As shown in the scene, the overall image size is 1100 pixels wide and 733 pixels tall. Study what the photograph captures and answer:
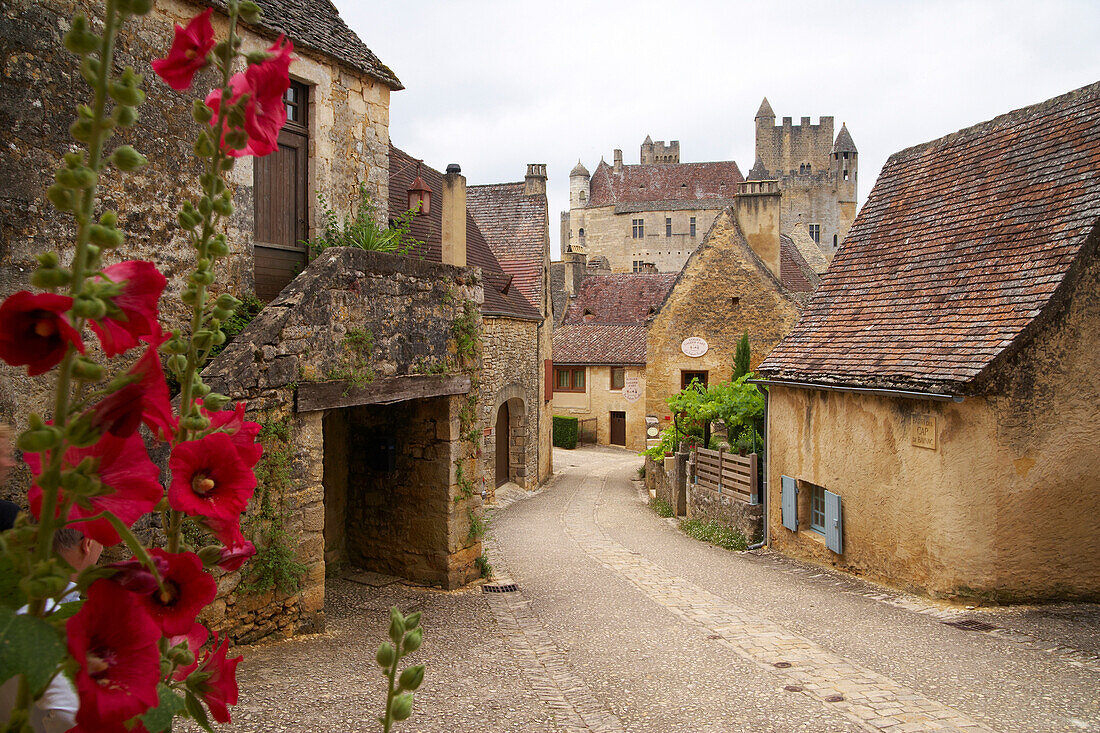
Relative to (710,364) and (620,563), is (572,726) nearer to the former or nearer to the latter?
(620,563)

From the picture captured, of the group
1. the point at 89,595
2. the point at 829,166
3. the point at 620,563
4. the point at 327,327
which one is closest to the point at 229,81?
the point at 89,595

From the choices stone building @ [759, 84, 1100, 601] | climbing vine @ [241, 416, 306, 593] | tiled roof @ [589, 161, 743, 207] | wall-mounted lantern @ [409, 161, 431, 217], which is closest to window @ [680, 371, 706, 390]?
stone building @ [759, 84, 1100, 601]

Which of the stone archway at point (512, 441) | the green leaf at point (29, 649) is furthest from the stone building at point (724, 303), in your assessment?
the green leaf at point (29, 649)

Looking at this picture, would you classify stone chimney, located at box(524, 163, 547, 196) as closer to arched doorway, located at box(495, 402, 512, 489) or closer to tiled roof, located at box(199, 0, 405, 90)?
arched doorway, located at box(495, 402, 512, 489)

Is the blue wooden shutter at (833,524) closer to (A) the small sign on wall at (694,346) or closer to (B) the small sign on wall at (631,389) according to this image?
(A) the small sign on wall at (694,346)

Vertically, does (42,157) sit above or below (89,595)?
above

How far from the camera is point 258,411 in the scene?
659cm

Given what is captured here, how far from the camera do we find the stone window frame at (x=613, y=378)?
112 feet

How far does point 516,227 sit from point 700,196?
49.3 m

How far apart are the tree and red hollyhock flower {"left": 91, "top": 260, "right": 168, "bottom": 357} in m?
22.2

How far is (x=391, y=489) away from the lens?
9.61 metres

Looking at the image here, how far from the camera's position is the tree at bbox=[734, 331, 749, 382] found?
22548 millimetres

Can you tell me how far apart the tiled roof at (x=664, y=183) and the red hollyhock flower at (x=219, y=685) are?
71.8 m

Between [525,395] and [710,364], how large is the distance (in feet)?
22.6
